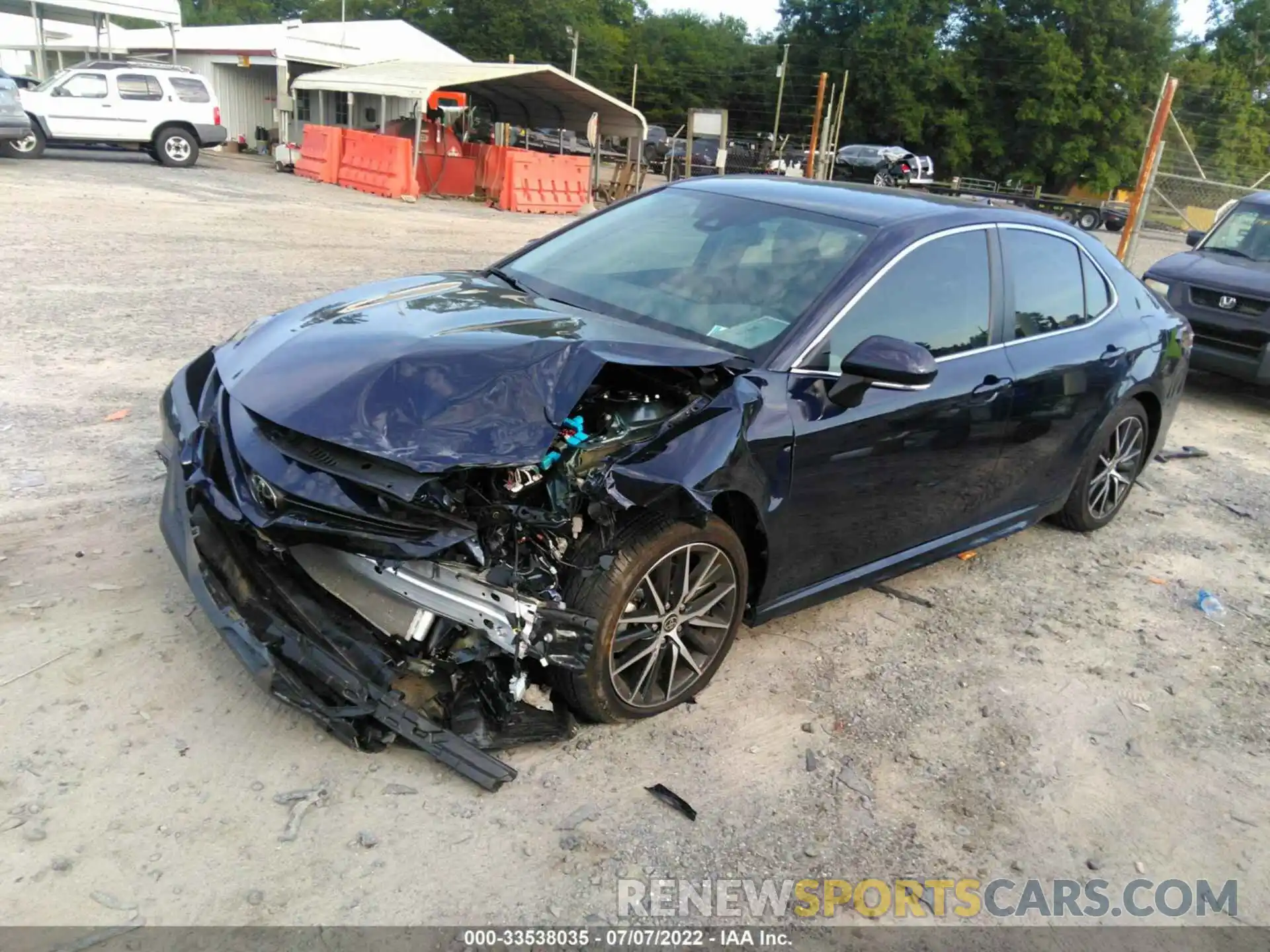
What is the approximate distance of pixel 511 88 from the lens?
2483cm

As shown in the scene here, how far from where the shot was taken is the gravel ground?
2.60m

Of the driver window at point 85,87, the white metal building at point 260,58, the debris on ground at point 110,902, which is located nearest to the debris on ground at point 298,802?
the debris on ground at point 110,902

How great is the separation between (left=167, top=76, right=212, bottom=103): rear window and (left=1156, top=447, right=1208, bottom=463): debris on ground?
69.9 ft

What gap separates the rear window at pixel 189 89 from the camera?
2084cm

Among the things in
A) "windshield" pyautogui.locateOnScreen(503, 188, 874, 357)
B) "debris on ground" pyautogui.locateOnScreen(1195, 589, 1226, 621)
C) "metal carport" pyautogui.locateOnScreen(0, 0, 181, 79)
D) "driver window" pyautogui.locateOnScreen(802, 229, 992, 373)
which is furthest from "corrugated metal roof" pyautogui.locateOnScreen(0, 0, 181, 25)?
"debris on ground" pyautogui.locateOnScreen(1195, 589, 1226, 621)

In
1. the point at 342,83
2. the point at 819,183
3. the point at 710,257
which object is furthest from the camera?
the point at 342,83

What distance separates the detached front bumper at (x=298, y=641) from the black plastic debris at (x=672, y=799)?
469 millimetres

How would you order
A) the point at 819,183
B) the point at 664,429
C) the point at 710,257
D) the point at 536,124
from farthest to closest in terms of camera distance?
the point at 536,124, the point at 819,183, the point at 710,257, the point at 664,429

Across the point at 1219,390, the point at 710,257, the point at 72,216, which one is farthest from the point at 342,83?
the point at 710,257

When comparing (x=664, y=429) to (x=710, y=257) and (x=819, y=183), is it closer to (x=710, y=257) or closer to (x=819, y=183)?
(x=710, y=257)

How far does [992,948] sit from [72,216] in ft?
47.7

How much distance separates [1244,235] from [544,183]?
49.6 ft

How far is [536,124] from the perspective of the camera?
Answer: 27734 mm

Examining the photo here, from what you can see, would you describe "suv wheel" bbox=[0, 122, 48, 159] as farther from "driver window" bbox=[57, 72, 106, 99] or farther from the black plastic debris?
the black plastic debris
